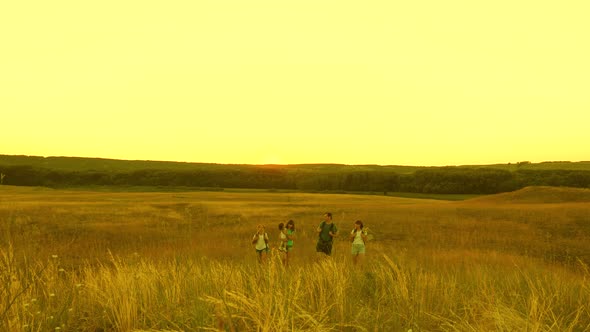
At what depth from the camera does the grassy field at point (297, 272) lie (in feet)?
17.5

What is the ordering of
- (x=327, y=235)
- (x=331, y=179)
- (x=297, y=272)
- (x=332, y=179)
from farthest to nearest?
(x=331, y=179), (x=332, y=179), (x=327, y=235), (x=297, y=272)

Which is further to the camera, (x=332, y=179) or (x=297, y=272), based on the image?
(x=332, y=179)

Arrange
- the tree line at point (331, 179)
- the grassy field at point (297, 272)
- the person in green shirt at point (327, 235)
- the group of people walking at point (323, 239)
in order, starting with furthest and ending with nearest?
the tree line at point (331, 179) → the person in green shirt at point (327, 235) → the group of people walking at point (323, 239) → the grassy field at point (297, 272)

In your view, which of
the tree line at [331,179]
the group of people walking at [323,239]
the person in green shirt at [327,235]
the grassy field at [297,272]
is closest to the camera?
the grassy field at [297,272]

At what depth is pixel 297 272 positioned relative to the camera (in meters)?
8.40

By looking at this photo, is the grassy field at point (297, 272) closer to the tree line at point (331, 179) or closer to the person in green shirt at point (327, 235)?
the person in green shirt at point (327, 235)

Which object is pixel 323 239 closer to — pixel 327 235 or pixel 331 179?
pixel 327 235

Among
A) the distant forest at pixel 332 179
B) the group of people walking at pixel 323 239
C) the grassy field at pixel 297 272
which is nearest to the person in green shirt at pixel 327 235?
the group of people walking at pixel 323 239

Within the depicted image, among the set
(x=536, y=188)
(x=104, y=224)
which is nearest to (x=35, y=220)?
(x=104, y=224)

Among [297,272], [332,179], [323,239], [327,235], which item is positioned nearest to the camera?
[297,272]

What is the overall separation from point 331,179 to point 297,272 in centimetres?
11005

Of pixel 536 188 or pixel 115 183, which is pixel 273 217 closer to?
pixel 536 188

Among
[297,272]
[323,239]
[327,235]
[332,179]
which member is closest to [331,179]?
[332,179]

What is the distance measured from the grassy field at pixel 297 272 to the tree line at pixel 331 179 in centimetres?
4899
